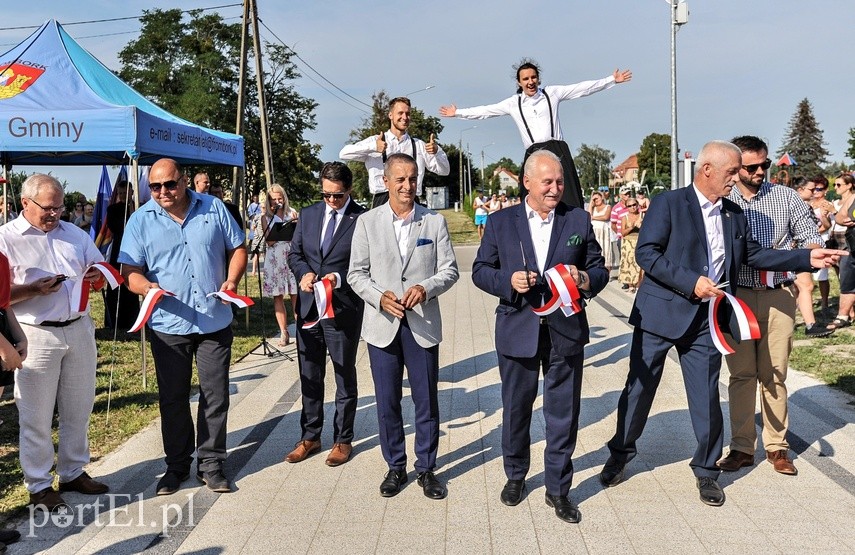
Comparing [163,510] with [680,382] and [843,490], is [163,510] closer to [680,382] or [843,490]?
[843,490]

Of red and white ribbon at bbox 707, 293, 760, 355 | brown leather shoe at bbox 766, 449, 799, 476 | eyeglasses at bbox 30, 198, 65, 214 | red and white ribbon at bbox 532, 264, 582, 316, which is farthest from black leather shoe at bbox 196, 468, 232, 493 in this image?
brown leather shoe at bbox 766, 449, 799, 476

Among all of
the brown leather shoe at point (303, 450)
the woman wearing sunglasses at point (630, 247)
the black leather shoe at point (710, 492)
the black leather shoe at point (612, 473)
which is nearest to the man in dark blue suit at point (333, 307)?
the brown leather shoe at point (303, 450)

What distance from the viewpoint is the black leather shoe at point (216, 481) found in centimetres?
495

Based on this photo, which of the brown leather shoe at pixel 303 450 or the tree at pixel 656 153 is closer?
the brown leather shoe at pixel 303 450

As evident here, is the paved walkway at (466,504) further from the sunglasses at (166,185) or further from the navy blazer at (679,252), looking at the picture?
the sunglasses at (166,185)

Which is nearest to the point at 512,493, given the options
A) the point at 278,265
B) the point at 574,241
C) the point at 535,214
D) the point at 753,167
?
the point at 574,241

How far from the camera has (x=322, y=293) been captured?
5.23 metres

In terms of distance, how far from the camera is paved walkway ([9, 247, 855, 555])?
13.6 feet

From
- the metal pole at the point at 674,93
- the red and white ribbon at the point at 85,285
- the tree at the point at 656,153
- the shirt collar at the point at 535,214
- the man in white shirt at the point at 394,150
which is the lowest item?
the red and white ribbon at the point at 85,285

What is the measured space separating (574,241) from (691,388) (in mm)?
1248

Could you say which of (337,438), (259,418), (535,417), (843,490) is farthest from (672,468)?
(259,418)

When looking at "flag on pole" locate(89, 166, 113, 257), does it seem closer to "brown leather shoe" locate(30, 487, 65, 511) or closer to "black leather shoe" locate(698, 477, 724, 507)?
"brown leather shoe" locate(30, 487, 65, 511)

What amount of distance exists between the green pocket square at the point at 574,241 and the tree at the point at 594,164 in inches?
5017

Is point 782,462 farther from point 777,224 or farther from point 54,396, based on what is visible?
point 54,396
